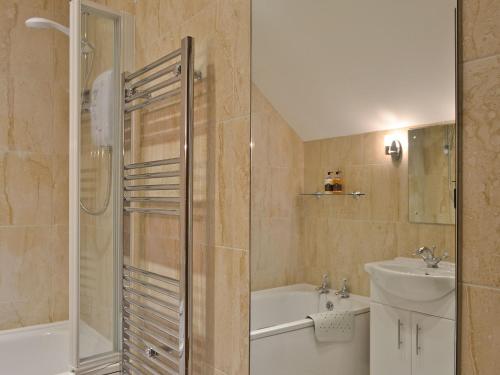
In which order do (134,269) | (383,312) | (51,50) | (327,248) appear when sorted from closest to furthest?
1. (383,312)
2. (327,248)
3. (134,269)
4. (51,50)

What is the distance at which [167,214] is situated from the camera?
1379mm

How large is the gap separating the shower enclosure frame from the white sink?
1132 mm

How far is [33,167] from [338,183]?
1.88 metres

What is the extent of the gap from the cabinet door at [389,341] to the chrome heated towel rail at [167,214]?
1.89 feet

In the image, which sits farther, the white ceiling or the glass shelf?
the glass shelf

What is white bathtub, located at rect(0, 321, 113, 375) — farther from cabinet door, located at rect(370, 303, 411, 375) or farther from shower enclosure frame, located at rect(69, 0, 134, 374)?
cabinet door, located at rect(370, 303, 411, 375)

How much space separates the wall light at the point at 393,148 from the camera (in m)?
0.79

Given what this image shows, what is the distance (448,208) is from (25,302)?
2.21 meters

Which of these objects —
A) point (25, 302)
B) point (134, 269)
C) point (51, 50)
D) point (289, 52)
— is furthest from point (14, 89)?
point (289, 52)

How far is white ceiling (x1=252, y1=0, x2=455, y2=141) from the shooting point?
2.35ft

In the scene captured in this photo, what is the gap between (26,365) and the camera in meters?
2.12
